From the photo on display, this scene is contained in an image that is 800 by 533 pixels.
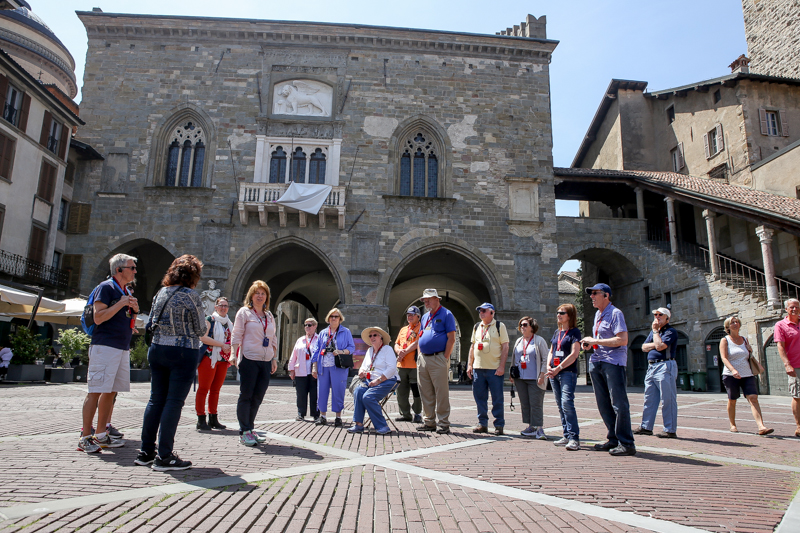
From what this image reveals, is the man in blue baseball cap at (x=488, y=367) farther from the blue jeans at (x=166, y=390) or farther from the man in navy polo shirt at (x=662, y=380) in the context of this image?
the blue jeans at (x=166, y=390)

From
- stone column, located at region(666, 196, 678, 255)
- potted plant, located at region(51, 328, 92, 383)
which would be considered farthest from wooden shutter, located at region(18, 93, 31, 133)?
Result: stone column, located at region(666, 196, 678, 255)

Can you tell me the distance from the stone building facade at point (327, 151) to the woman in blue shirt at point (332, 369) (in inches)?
475

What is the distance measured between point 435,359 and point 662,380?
2.81 metres

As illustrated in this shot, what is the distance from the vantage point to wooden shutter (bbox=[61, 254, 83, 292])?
64.3 feet

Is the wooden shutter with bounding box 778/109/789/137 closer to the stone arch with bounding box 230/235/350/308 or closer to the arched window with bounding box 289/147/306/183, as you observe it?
the stone arch with bounding box 230/235/350/308

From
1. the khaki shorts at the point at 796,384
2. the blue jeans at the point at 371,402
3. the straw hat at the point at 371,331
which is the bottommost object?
the blue jeans at the point at 371,402

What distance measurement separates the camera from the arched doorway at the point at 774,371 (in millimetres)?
16406

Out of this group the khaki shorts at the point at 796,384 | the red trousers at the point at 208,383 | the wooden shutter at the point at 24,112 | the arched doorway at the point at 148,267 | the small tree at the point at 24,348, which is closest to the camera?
the red trousers at the point at 208,383

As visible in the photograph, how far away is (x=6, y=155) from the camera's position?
17719mm

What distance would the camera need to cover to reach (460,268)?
24562 mm

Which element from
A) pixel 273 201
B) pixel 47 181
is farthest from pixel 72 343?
pixel 47 181

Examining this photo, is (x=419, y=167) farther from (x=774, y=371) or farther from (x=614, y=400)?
(x=614, y=400)

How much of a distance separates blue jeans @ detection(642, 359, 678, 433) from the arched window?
53.3 ft

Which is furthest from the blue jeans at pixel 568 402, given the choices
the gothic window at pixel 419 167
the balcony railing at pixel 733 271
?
the gothic window at pixel 419 167
